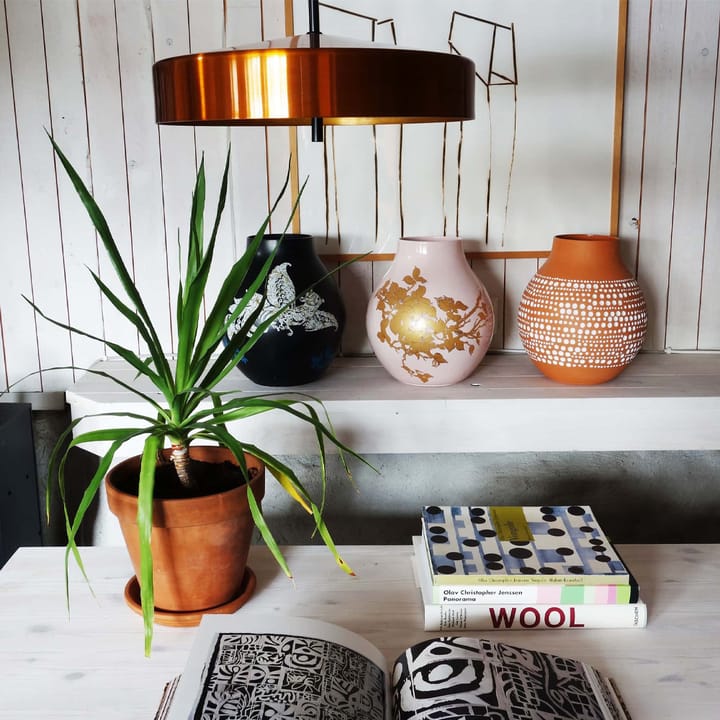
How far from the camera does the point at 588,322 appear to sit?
167 centimetres

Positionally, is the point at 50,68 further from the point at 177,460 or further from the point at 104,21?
the point at 177,460

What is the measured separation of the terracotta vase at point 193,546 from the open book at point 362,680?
11cm

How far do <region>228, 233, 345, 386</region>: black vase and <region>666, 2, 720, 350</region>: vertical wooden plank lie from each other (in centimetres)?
78

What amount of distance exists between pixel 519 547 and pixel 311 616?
30 cm

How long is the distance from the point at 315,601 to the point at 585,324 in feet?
2.68

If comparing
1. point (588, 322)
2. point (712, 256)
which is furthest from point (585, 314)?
point (712, 256)

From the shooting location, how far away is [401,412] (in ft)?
5.42

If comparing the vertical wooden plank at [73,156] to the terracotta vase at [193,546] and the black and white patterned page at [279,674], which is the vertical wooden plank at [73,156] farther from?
the black and white patterned page at [279,674]

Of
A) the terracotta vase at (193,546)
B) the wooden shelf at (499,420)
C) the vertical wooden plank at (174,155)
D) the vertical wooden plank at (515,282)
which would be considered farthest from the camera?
the vertical wooden plank at (515,282)

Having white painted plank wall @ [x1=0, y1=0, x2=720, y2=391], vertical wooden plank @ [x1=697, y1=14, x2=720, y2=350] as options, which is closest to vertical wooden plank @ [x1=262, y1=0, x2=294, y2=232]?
white painted plank wall @ [x1=0, y1=0, x2=720, y2=391]

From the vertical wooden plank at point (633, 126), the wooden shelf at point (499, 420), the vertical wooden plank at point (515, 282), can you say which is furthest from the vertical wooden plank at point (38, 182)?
the vertical wooden plank at point (633, 126)

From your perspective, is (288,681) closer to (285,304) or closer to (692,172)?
(285,304)

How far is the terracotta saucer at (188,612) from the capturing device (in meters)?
1.11

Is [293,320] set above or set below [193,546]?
above
